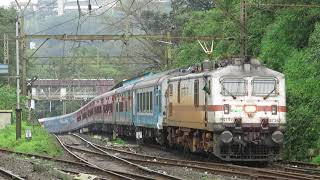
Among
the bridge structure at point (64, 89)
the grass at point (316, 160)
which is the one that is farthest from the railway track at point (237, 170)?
the bridge structure at point (64, 89)

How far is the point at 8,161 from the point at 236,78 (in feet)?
28.0

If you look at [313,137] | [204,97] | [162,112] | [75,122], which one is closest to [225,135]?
[204,97]

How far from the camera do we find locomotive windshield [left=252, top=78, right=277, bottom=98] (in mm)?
18047

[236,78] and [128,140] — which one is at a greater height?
[236,78]

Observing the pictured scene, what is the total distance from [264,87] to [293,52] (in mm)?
8349

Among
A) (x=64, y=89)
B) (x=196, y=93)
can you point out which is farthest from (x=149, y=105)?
(x=64, y=89)

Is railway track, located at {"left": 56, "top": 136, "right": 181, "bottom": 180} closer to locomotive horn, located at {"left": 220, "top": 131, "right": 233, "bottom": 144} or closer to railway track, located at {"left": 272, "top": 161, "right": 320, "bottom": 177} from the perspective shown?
locomotive horn, located at {"left": 220, "top": 131, "right": 233, "bottom": 144}

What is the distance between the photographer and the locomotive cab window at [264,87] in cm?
1806

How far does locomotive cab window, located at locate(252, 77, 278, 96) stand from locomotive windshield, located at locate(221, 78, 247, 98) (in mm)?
302

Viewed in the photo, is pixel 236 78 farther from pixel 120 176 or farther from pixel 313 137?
pixel 120 176

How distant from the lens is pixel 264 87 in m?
18.1

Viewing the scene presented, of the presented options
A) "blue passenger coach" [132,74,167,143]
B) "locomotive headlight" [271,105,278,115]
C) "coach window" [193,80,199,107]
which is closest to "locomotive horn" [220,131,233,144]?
"locomotive headlight" [271,105,278,115]

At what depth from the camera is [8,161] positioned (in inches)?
830

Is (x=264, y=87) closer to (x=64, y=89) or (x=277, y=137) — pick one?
(x=277, y=137)
